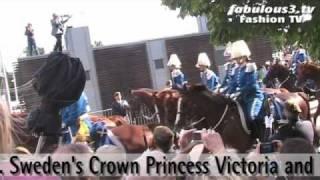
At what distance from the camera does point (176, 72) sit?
4508 mm

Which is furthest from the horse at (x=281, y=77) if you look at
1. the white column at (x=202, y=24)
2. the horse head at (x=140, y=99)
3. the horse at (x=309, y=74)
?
the horse head at (x=140, y=99)

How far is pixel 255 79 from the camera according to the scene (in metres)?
4.77

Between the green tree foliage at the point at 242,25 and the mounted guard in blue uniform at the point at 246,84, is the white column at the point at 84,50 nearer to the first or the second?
the green tree foliage at the point at 242,25

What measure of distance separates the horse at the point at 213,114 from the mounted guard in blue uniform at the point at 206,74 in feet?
0.31

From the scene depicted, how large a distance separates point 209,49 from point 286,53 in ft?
3.69

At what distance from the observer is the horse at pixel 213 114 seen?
16.0ft

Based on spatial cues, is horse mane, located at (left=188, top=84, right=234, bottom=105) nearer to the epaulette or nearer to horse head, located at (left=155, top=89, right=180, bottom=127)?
horse head, located at (left=155, top=89, right=180, bottom=127)

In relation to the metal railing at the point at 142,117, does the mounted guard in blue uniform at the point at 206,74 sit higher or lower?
higher

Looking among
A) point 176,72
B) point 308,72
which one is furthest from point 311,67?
point 176,72

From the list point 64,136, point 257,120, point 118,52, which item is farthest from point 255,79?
point 64,136

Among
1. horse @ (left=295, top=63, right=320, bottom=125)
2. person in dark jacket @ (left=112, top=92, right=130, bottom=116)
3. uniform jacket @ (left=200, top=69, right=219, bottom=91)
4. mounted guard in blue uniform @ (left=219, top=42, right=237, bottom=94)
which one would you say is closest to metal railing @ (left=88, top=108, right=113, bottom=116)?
person in dark jacket @ (left=112, top=92, right=130, bottom=116)

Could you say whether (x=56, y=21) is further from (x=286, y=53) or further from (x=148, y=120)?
(x=286, y=53)

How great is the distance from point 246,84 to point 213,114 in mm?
448

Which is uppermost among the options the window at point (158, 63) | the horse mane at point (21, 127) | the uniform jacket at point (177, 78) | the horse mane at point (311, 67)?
the window at point (158, 63)
